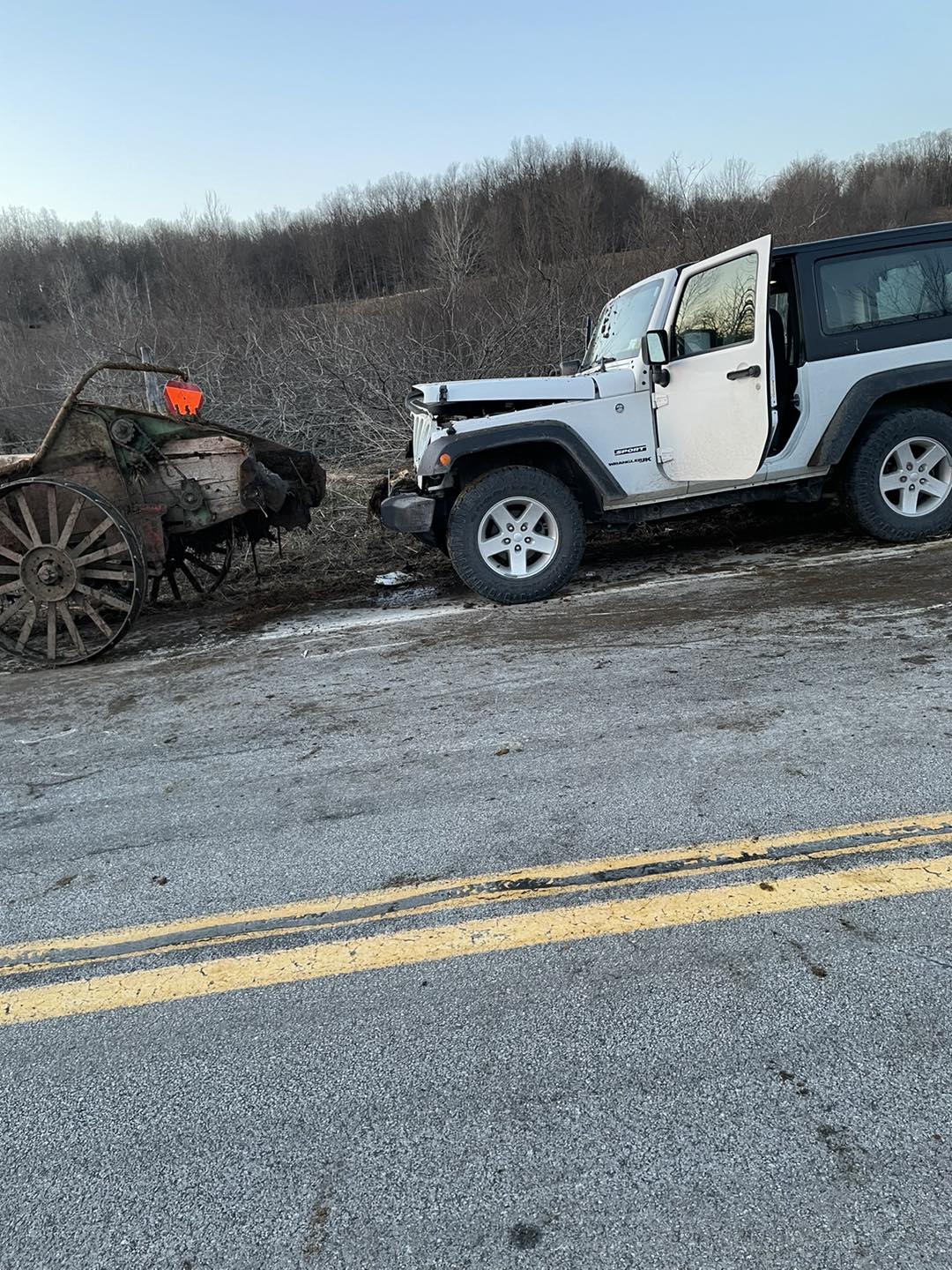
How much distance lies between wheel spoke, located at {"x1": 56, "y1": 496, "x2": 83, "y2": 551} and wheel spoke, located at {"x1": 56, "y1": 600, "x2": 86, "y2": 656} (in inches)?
15.5

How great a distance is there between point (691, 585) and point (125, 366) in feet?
14.0

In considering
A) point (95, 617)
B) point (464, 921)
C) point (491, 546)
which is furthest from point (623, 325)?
point (464, 921)

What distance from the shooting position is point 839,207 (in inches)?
1336

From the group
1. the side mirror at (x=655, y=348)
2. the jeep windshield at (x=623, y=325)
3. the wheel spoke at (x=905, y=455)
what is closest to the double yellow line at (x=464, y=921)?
the side mirror at (x=655, y=348)

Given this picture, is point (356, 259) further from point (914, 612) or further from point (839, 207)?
point (914, 612)

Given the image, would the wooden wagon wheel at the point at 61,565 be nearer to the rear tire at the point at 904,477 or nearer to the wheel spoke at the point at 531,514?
the wheel spoke at the point at 531,514

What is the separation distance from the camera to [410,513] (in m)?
6.31

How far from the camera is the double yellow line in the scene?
2428 mm

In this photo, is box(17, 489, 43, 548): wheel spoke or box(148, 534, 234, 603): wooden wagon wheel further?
box(148, 534, 234, 603): wooden wagon wheel

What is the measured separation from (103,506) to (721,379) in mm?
4380

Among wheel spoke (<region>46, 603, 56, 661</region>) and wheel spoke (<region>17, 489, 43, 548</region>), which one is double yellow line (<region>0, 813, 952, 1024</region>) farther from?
wheel spoke (<region>17, 489, 43, 548</region>)


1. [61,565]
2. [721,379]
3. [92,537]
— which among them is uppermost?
[721,379]

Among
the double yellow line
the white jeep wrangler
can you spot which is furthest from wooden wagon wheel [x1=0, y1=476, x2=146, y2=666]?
the double yellow line

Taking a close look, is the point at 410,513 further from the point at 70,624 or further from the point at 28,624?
the point at 28,624
